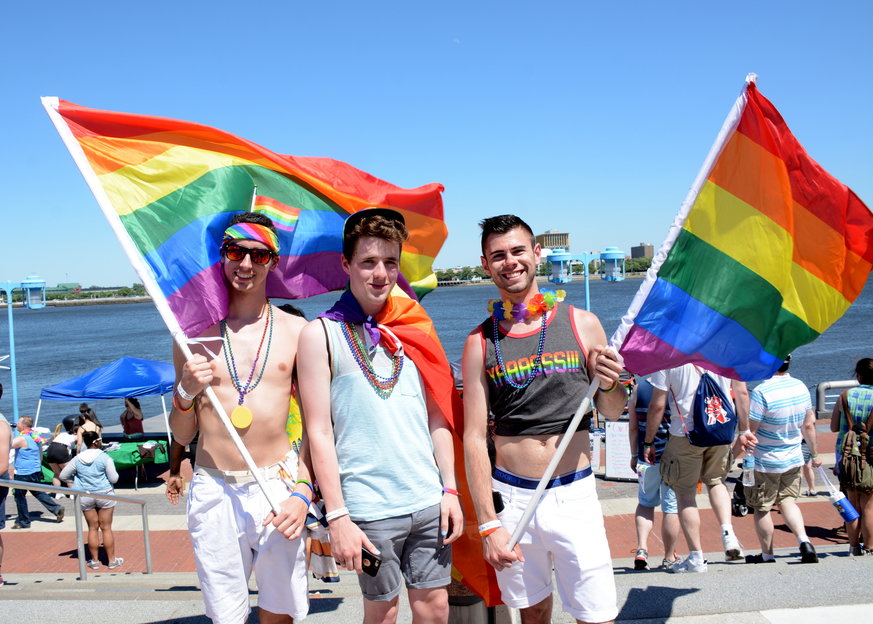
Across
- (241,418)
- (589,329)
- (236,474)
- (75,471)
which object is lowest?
(75,471)

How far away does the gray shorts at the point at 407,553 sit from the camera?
269cm

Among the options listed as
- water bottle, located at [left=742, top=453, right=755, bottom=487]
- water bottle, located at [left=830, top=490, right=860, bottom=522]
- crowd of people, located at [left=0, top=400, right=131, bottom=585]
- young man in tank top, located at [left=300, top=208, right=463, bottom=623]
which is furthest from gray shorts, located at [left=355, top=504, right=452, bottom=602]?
water bottle, located at [left=830, top=490, right=860, bottom=522]

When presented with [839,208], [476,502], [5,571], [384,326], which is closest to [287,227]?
[384,326]

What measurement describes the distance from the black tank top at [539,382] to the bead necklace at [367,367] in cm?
43

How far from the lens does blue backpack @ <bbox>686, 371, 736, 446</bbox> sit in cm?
503

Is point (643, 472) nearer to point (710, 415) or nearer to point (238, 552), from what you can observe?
point (710, 415)

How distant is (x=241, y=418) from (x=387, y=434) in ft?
2.05

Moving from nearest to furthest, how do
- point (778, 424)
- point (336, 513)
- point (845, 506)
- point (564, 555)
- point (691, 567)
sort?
point (336, 513) < point (564, 555) < point (691, 567) < point (778, 424) < point (845, 506)

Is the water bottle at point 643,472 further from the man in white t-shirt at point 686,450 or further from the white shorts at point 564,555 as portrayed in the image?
the white shorts at point 564,555

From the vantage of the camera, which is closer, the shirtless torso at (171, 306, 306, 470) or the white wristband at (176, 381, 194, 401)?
the white wristband at (176, 381, 194, 401)

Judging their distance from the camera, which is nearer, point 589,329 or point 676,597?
point 589,329

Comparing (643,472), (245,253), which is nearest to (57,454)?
(643,472)

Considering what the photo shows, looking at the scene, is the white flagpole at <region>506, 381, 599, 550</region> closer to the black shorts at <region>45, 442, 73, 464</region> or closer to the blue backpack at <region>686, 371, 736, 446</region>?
the blue backpack at <region>686, 371, 736, 446</region>

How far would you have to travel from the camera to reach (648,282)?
10.3 feet
